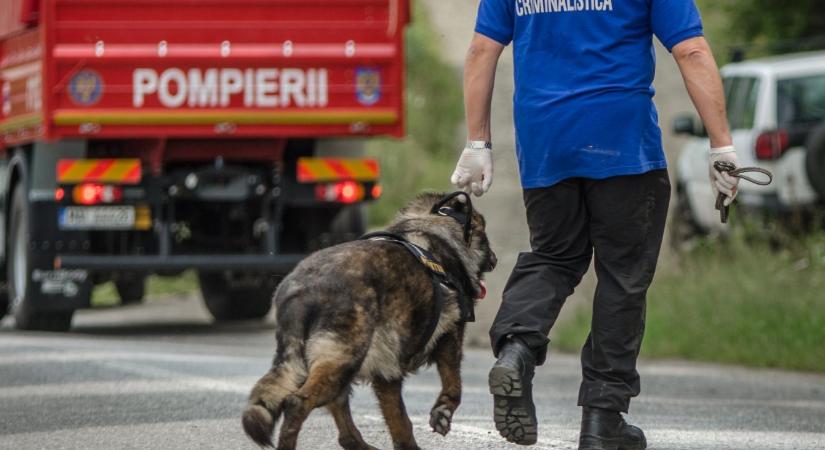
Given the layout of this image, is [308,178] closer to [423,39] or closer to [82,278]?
[82,278]

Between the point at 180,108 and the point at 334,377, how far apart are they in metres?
7.95

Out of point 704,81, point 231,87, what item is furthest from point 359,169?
point 704,81

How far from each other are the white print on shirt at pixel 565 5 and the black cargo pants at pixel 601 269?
0.55m

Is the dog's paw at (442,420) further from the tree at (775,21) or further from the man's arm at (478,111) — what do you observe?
the tree at (775,21)

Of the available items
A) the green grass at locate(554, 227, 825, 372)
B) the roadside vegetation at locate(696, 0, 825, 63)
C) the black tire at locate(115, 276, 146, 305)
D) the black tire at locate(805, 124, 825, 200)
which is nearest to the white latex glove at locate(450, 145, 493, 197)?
the green grass at locate(554, 227, 825, 372)

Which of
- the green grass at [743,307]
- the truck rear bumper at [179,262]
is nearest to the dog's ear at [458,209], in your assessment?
the green grass at [743,307]

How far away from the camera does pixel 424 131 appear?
28266 mm

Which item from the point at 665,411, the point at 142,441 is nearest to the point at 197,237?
the point at 665,411

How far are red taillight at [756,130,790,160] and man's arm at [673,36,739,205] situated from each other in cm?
1018

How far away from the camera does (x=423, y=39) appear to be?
30.3 m

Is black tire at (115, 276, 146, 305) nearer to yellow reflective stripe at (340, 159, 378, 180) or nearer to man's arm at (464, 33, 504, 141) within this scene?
yellow reflective stripe at (340, 159, 378, 180)

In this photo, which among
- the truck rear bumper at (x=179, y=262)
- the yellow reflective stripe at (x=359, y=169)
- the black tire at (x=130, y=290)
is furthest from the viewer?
the black tire at (x=130, y=290)

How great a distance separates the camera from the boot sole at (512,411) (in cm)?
555

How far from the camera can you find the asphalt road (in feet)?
22.0
